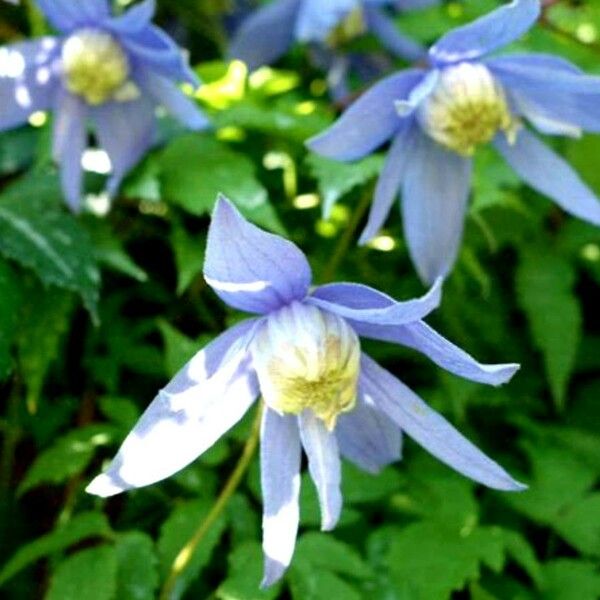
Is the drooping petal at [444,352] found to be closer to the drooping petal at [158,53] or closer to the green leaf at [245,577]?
the green leaf at [245,577]

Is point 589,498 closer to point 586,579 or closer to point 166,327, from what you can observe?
point 586,579

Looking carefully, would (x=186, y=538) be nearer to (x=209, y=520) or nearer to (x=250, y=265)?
(x=209, y=520)

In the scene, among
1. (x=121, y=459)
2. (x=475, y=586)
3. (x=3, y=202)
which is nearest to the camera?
(x=121, y=459)

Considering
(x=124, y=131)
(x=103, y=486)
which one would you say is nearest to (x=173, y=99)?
(x=124, y=131)

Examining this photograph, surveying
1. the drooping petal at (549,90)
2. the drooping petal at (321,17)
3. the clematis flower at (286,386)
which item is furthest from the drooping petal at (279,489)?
the drooping petal at (321,17)

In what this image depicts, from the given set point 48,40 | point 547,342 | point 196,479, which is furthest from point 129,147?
point 547,342

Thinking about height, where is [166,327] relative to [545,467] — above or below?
above

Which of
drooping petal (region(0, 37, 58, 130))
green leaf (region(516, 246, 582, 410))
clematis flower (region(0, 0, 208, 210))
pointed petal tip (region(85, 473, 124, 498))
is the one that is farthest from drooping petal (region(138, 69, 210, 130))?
pointed petal tip (region(85, 473, 124, 498))
